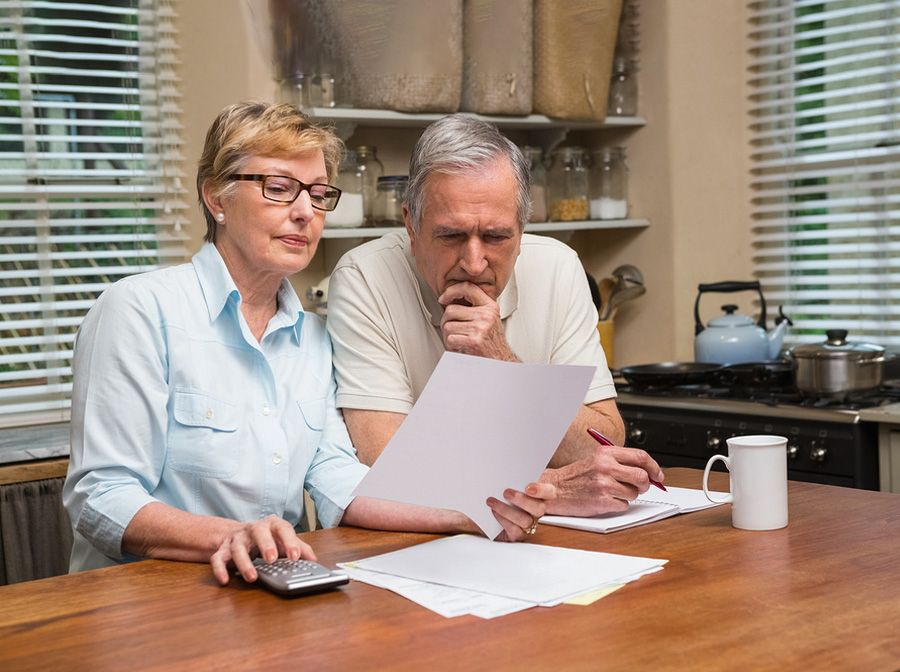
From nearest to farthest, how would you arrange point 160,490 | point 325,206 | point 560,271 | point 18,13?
1. point 160,490
2. point 325,206
3. point 560,271
4. point 18,13

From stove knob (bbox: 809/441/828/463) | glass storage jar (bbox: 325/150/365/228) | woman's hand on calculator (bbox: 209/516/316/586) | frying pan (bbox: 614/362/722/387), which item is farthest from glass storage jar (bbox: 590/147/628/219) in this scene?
woman's hand on calculator (bbox: 209/516/316/586)

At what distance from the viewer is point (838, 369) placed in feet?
9.77

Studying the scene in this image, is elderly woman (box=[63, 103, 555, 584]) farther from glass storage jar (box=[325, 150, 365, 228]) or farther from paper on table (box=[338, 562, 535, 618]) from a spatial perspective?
glass storage jar (box=[325, 150, 365, 228])

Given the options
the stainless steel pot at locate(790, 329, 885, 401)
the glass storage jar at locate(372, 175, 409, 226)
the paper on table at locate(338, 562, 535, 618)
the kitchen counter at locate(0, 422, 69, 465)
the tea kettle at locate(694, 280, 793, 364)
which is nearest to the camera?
the paper on table at locate(338, 562, 535, 618)

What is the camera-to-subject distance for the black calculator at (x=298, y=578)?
52.7 inches

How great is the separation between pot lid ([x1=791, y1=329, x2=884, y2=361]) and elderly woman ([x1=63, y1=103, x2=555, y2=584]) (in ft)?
5.20

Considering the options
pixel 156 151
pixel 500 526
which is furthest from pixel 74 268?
pixel 500 526

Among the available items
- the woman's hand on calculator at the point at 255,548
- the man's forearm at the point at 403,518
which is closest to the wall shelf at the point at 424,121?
the man's forearm at the point at 403,518

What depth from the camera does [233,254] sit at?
→ 190 centimetres

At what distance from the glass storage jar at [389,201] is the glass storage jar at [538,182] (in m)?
0.54

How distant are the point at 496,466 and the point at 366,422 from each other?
485 mm

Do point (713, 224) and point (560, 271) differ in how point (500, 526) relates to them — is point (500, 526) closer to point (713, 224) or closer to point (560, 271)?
point (560, 271)

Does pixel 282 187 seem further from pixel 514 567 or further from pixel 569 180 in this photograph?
pixel 569 180

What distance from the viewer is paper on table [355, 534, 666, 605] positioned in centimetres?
134
